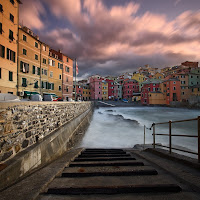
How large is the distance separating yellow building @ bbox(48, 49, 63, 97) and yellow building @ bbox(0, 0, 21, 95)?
10.1 m

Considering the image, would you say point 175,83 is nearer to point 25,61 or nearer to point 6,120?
point 25,61

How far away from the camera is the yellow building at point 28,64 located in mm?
20938

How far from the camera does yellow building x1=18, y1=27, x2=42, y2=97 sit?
20.9 m

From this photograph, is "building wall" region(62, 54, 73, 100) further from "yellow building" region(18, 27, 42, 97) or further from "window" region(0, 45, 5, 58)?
"window" region(0, 45, 5, 58)

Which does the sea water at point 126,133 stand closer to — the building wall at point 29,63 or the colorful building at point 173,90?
the building wall at point 29,63

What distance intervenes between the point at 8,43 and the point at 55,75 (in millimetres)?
13516

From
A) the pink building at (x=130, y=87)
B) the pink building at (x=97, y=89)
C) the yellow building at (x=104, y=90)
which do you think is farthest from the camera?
the pink building at (x=130, y=87)

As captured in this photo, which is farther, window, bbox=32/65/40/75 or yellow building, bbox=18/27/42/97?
window, bbox=32/65/40/75

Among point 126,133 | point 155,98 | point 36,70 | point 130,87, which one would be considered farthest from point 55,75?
point 130,87

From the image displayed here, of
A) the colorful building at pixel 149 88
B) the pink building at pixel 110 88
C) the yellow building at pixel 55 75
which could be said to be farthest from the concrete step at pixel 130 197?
the pink building at pixel 110 88

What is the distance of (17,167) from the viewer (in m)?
2.94

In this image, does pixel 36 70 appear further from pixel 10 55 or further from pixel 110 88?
pixel 110 88

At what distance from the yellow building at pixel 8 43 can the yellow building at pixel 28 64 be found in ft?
6.18

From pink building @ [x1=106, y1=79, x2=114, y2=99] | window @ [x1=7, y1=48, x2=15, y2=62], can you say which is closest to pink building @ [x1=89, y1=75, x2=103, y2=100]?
pink building @ [x1=106, y1=79, x2=114, y2=99]
